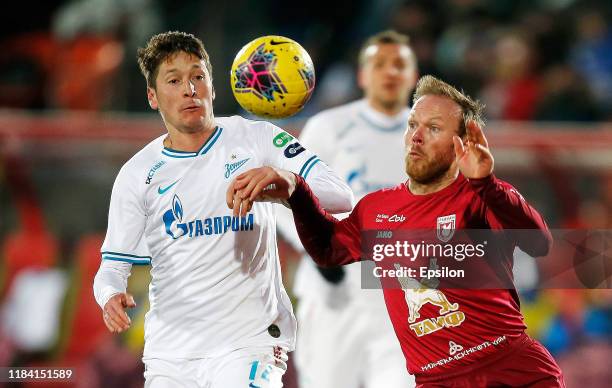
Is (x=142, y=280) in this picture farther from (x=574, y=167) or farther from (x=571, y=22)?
(x=571, y=22)

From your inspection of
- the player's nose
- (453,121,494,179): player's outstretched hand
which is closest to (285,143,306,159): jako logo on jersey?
the player's nose

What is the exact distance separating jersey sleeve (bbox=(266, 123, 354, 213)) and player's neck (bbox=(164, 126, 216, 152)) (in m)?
0.28

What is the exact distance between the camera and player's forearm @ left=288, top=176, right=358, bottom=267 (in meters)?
3.90

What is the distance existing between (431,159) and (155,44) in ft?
4.19

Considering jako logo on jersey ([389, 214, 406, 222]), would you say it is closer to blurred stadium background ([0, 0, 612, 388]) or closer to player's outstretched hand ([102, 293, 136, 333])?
player's outstretched hand ([102, 293, 136, 333])

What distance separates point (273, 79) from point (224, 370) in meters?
1.26

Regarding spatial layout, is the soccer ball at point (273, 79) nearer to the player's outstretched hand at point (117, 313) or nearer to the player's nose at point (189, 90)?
the player's nose at point (189, 90)

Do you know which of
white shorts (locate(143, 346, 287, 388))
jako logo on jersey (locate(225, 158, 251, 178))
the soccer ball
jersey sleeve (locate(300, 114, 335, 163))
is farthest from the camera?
jersey sleeve (locate(300, 114, 335, 163))

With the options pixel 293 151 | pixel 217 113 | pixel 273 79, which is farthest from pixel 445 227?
pixel 217 113

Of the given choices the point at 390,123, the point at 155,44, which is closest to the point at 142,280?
the point at 390,123

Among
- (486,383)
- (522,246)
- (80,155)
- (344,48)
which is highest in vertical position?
(344,48)

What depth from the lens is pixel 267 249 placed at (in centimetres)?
425

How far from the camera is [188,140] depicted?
4.29 metres

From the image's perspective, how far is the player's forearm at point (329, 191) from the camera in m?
4.11
